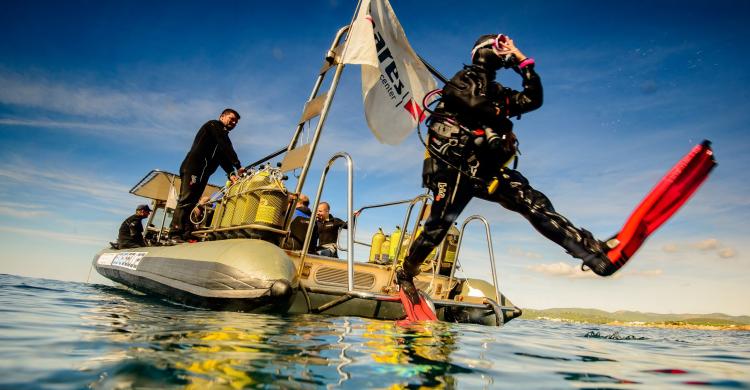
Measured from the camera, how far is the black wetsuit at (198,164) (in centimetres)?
627

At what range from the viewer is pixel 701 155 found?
9.45ft

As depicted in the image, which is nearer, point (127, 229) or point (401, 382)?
point (401, 382)

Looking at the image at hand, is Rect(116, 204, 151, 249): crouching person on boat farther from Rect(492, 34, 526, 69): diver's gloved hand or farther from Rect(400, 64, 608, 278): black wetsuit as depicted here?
Rect(492, 34, 526, 69): diver's gloved hand

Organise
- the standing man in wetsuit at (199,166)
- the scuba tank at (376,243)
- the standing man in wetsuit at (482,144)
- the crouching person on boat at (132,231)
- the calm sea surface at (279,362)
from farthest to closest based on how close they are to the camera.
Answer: the scuba tank at (376,243) → the crouching person on boat at (132,231) → the standing man in wetsuit at (199,166) → the standing man in wetsuit at (482,144) → the calm sea surface at (279,362)

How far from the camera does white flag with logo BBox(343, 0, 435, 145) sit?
5.54 meters

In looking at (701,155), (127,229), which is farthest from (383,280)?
(127,229)

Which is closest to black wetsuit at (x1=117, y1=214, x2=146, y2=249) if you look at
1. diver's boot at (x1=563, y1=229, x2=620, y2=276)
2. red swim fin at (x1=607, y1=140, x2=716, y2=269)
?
diver's boot at (x1=563, y1=229, x2=620, y2=276)

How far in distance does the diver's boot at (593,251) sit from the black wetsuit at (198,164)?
15.9 feet

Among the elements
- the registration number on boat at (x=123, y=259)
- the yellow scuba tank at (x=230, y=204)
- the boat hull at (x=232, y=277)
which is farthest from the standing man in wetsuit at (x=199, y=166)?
the boat hull at (x=232, y=277)

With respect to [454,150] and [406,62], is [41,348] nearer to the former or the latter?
[454,150]

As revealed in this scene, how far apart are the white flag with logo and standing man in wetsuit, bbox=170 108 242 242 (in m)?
2.26

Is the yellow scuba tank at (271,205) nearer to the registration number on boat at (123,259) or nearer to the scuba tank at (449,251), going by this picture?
the registration number on boat at (123,259)

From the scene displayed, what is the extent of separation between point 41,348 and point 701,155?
12.8 ft

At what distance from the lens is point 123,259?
760 centimetres
